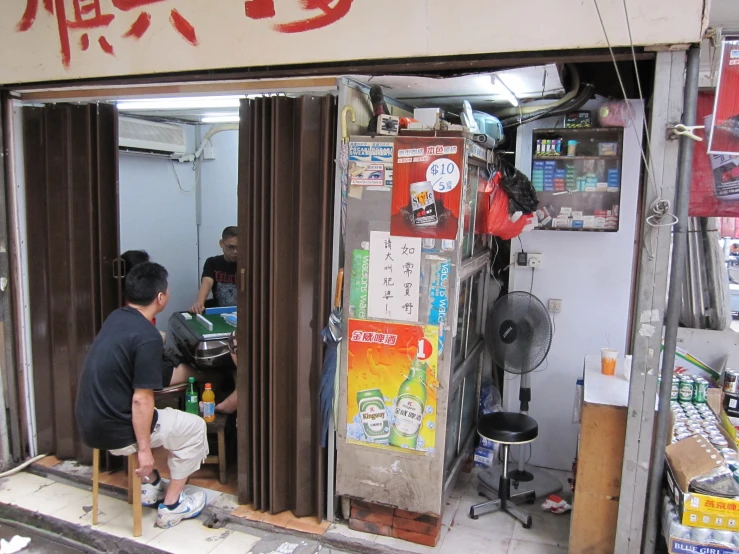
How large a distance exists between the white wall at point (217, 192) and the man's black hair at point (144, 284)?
147 inches

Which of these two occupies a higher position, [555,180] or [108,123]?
[108,123]

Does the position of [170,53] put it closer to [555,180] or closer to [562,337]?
[555,180]

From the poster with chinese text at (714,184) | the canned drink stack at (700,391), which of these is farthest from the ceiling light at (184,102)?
the canned drink stack at (700,391)

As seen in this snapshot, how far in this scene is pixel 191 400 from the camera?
15.0 feet

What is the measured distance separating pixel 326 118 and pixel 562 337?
263 centimetres

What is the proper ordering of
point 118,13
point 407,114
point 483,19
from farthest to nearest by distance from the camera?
point 407,114 → point 118,13 → point 483,19

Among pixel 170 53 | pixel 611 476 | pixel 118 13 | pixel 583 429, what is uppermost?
pixel 118 13

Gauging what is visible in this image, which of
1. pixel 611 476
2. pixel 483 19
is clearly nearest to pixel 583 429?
pixel 611 476

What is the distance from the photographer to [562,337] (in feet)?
15.7

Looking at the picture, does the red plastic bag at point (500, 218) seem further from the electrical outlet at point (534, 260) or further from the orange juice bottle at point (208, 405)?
the orange juice bottle at point (208, 405)

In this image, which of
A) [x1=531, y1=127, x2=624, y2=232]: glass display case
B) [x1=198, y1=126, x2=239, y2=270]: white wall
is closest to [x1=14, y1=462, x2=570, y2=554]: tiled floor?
[x1=531, y1=127, x2=624, y2=232]: glass display case

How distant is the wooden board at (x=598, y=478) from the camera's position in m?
3.36

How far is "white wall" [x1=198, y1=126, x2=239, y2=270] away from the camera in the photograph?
23.4ft

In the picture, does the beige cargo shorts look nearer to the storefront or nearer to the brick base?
the storefront
